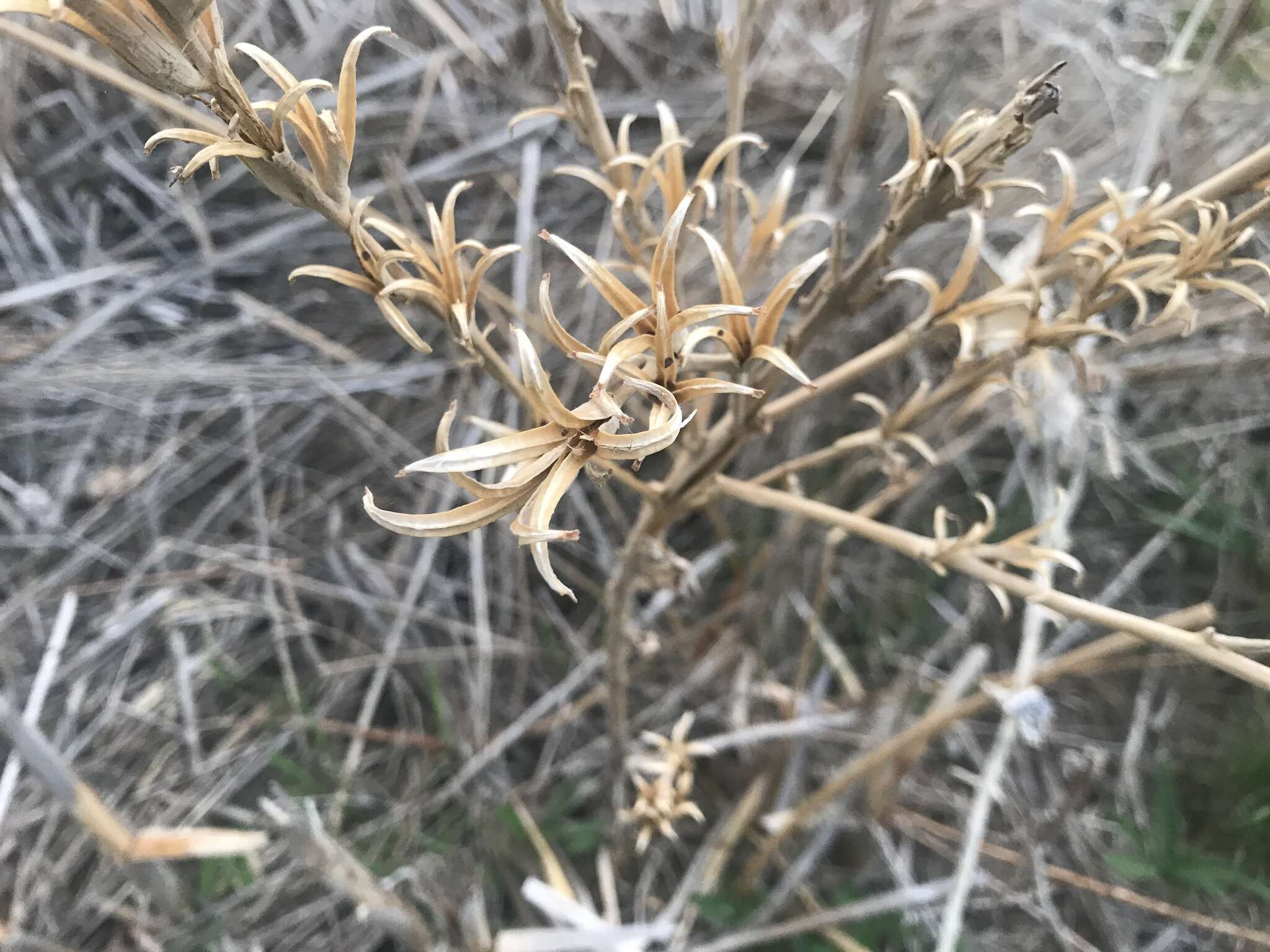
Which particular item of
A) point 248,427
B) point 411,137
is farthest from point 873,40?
point 248,427

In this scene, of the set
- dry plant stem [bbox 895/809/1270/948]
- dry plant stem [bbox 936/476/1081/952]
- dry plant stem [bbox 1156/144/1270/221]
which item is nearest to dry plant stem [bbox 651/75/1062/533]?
dry plant stem [bbox 1156/144/1270/221]

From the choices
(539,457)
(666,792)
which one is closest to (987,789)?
(666,792)

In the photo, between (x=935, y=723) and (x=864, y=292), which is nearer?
(x=864, y=292)

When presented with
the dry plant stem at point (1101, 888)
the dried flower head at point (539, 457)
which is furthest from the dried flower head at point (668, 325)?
the dry plant stem at point (1101, 888)

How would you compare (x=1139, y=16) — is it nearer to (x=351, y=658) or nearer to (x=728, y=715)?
(x=728, y=715)

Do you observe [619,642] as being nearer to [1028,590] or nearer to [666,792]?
[666,792]

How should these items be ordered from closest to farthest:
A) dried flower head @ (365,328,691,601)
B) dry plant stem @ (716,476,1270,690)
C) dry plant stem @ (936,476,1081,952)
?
dried flower head @ (365,328,691,601) → dry plant stem @ (716,476,1270,690) → dry plant stem @ (936,476,1081,952)

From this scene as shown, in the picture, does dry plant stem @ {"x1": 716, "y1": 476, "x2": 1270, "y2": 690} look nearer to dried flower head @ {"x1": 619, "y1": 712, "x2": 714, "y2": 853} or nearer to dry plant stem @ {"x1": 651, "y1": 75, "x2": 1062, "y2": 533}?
dry plant stem @ {"x1": 651, "y1": 75, "x2": 1062, "y2": 533}

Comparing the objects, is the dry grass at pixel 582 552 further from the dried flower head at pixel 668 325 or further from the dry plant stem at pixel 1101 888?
the dried flower head at pixel 668 325
